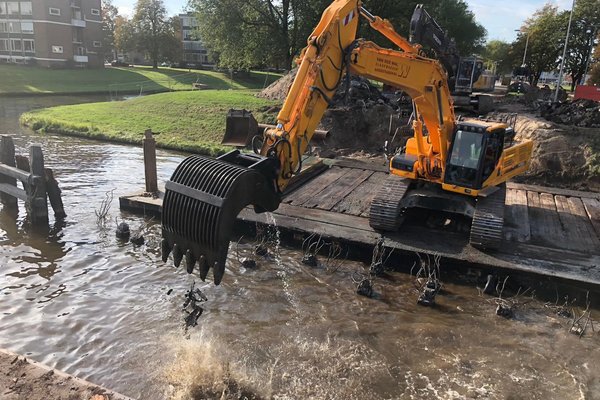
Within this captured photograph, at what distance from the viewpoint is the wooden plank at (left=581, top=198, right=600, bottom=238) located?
980cm

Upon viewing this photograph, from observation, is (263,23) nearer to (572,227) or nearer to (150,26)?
(572,227)

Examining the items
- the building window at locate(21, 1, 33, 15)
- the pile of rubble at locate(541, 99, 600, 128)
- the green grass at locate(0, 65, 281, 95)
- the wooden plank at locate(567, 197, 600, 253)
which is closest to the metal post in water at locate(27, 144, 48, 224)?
the wooden plank at locate(567, 197, 600, 253)

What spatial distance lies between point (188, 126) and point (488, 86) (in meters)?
20.7

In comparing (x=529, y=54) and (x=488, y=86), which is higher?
(x=529, y=54)

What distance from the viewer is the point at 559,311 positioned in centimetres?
749

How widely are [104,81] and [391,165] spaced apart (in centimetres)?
4597

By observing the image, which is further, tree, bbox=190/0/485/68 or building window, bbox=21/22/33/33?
building window, bbox=21/22/33/33

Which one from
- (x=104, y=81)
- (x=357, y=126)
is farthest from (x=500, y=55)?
(x=357, y=126)

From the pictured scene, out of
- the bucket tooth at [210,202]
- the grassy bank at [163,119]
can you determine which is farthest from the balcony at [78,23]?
the bucket tooth at [210,202]

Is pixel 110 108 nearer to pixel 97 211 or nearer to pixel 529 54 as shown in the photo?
pixel 97 211

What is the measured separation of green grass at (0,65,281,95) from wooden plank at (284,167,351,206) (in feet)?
101

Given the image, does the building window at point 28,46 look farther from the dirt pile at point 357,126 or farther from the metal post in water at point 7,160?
the metal post in water at point 7,160

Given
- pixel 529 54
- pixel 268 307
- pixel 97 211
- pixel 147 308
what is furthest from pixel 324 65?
pixel 529 54

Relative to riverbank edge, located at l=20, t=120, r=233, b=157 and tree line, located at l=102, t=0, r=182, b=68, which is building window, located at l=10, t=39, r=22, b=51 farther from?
riverbank edge, located at l=20, t=120, r=233, b=157
